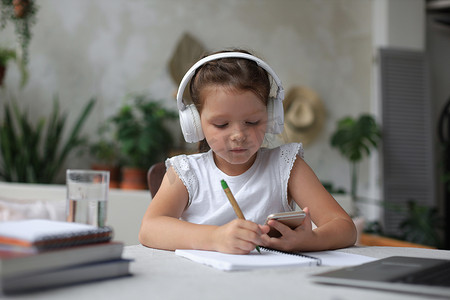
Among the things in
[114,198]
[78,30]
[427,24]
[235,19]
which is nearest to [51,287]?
[114,198]

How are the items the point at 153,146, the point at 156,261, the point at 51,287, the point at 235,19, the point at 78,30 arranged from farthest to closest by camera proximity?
1. the point at 235,19
2. the point at 78,30
3. the point at 153,146
4. the point at 156,261
5. the point at 51,287

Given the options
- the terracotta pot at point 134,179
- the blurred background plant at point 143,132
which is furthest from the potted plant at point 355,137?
the terracotta pot at point 134,179

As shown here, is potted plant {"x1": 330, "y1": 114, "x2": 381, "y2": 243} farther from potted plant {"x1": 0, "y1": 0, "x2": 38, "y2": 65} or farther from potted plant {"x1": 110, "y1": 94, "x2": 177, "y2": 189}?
potted plant {"x1": 0, "y1": 0, "x2": 38, "y2": 65}

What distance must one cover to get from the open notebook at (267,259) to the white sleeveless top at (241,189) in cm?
37

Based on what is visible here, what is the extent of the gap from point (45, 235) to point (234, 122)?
2.22ft

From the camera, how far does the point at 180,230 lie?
3.87 ft

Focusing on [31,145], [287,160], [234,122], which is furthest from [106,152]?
[234,122]

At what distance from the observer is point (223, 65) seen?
1.41 m

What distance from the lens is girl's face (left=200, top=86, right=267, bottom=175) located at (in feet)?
4.29

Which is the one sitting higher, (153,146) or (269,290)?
(153,146)

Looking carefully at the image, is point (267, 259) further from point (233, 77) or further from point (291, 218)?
point (233, 77)

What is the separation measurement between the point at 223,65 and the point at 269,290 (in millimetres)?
804

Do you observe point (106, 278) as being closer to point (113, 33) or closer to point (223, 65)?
point (223, 65)

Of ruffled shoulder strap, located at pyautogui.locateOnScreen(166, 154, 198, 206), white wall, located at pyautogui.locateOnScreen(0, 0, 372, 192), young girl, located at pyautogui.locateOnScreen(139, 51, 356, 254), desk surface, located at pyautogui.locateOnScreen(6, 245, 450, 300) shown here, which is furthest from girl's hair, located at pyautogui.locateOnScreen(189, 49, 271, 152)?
white wall, located at pyautogui.locateOnScreen(0, 0, 372, 192)
